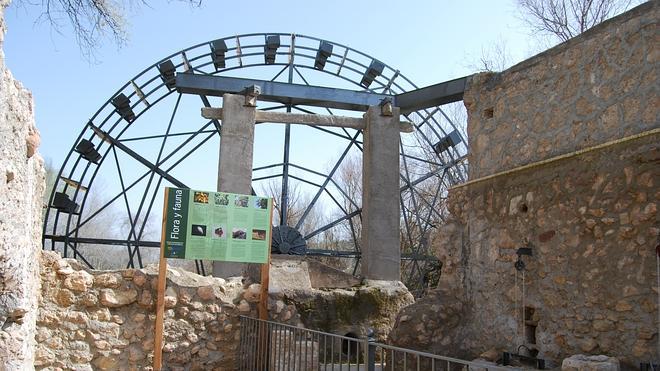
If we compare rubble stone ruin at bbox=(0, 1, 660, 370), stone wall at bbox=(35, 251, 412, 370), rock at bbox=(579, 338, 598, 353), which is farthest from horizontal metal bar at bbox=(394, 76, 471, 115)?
rock at bbox=(579, 338, 598, 353)

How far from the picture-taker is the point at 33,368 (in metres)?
5.89

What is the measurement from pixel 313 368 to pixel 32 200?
124 inches

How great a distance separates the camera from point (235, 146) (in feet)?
37.7

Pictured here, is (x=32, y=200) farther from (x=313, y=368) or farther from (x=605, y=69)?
(x=605, y=69)

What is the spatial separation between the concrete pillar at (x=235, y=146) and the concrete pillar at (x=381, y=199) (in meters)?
2.30

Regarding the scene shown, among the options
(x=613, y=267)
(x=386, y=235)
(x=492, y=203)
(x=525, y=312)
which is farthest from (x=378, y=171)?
(x=613, y=267)

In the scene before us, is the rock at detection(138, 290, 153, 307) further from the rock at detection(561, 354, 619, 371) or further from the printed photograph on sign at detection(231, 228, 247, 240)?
the rock at detection(561, 354, 619, 371)

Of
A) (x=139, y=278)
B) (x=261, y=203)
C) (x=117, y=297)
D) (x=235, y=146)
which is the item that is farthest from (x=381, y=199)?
(x=117, y=297)

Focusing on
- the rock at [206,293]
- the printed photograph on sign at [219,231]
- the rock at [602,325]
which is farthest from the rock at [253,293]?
the rock at [602,325]

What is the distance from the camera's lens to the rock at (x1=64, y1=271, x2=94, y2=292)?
6480 millimetres

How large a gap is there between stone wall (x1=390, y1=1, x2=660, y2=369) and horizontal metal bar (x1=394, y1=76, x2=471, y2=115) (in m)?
8.27

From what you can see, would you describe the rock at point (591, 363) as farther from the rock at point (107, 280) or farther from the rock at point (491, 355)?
the rock at point (107, 280)

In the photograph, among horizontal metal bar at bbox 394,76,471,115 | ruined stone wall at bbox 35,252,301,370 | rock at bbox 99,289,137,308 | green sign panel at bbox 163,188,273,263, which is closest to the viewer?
ruined stone wall at bbox 35,252,301,370

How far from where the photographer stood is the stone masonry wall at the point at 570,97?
441 cm
